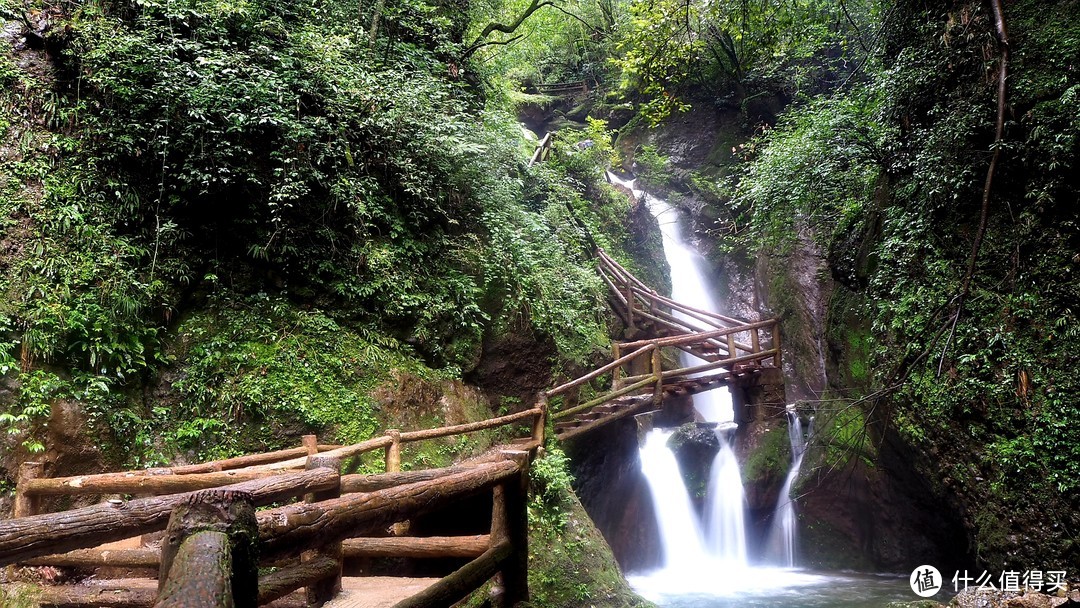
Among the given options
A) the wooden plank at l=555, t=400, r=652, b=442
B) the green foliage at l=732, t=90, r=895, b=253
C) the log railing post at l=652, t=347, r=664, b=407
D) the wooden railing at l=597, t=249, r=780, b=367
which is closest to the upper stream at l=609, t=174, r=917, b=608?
the wooden railing at l=597, t=249, r=780, b=367

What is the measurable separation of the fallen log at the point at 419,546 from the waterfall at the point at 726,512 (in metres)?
9.75

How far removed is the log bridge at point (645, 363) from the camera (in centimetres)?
871

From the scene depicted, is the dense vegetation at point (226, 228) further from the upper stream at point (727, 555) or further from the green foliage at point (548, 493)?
the upper stream at point (727, 555)

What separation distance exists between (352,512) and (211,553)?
65 cm

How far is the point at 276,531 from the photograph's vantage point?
173 cm

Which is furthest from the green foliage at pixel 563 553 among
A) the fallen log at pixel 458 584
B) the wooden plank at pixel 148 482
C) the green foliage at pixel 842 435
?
the green foliage at pixel 842 435

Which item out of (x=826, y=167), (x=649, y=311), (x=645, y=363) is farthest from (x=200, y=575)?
(x=649, y=311)

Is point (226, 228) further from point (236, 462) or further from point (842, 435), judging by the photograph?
point (842, 435)

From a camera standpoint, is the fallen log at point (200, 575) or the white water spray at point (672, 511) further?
the white water spray at point (672, 511)

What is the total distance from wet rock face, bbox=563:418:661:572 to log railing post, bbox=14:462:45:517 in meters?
6.35

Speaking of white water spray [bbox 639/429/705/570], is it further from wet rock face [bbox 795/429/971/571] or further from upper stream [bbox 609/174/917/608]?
wet rock face [bbox 795/429/971/571]

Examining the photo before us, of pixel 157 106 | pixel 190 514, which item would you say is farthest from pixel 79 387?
pixel 190 514

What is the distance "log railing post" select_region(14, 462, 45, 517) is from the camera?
420 centimetres

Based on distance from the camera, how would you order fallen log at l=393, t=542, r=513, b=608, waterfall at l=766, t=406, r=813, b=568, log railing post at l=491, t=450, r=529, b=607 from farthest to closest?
waterfall at l=766, t=406, r=813, b=568 < log railing post at l=491, t=450, r=529, b=607 < fallen log at l=393, t=542, r=513, b=608
